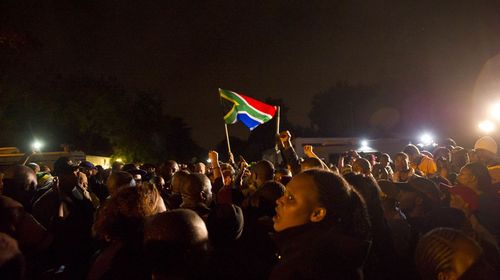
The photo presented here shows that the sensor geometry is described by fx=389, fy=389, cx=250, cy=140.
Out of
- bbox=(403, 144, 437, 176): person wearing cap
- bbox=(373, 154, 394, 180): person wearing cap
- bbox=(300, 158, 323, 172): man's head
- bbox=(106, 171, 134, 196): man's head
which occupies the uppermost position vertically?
bbox=(106, 171, 134, 196): man's head

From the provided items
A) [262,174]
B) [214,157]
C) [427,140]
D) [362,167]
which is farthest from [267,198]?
[427,140]

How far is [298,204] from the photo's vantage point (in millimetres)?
2352

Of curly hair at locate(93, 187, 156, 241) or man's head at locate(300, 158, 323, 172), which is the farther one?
man's head at locate(300, 158, 323, 172)

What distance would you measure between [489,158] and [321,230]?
19.3 feet

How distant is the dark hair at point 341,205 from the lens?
2.25 meters

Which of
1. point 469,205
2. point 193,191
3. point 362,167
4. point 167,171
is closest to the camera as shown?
point 193,191

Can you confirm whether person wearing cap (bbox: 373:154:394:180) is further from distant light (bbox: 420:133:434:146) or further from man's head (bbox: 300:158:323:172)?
distant light (bbox: 420:133:434:146)

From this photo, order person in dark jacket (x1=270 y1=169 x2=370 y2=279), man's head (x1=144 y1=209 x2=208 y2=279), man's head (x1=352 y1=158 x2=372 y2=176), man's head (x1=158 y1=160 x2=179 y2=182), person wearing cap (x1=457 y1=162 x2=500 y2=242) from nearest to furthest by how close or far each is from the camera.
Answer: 1. person in dark jacket (x1=270 y1=169 x2=370 y2=279)
2. man's head (x1=144 y1=209 x2=208 y2=279)
3. person wearing cap (x1=457 y1=162 x2=500 y2=242)
4. man's head (x1=352 y1=158 x2=372 y2=176)
5. man's head (x1=158 y1=160 x2=179 y2=182)

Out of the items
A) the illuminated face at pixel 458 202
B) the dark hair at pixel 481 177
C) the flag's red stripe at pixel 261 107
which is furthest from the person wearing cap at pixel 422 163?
the flag's red stripe at pixel 261 107

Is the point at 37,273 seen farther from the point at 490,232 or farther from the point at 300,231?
the point at 490,232

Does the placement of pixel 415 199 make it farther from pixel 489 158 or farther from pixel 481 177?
pixel 489 158

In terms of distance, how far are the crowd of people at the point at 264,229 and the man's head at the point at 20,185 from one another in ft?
0.04

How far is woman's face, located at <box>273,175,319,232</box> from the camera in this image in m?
2.31

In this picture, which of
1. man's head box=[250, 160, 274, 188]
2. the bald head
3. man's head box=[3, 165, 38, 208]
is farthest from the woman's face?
man's head box=[3, 165, 38, 208]
